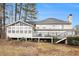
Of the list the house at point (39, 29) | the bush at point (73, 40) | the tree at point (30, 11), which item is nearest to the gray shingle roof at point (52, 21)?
the house at point (39, 29)

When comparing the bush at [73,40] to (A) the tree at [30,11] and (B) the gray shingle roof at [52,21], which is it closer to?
(B) the gray shingle roof at [52,21]

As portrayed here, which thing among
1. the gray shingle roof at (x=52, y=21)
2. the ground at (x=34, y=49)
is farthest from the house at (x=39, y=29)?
the ground at (x=34, y=49)

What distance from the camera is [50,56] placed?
18.9 ft

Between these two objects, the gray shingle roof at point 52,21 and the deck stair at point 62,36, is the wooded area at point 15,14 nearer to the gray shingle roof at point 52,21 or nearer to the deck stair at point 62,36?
the gray shingle roof at point 52,21

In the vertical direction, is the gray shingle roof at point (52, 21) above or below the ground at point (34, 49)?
above

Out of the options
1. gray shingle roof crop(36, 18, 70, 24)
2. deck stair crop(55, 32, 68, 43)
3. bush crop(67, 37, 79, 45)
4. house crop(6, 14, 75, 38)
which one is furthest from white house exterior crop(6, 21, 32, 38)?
bush crop(67, 37, 79, 45)

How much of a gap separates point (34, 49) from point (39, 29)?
0.26 m

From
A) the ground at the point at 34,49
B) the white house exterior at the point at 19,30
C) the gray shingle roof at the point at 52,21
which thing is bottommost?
the ground at the point at 34,49

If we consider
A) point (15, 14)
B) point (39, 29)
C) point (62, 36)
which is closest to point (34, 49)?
point (39, 29)

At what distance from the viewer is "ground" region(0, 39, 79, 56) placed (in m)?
5.77

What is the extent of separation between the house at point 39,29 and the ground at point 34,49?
100mm

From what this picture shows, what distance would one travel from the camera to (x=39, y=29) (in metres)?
5.79

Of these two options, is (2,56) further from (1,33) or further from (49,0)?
(49,0)

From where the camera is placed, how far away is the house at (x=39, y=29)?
18.9 ft
